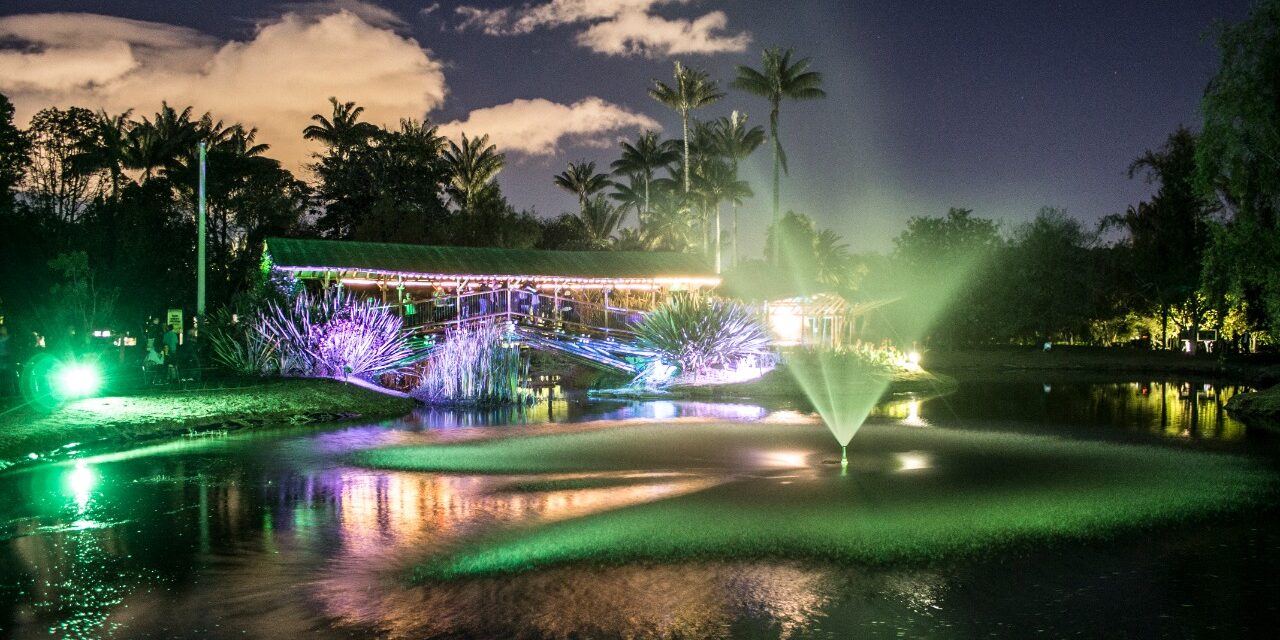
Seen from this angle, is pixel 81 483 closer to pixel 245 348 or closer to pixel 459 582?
pixel 459 582

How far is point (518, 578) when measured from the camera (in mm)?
8859

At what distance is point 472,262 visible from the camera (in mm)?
39875

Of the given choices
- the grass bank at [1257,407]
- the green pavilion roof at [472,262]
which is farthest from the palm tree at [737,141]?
the grass bank at [1257,407]

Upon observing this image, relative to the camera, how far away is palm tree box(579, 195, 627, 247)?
74812 mm

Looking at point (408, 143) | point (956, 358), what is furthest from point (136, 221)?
point (956, 358)

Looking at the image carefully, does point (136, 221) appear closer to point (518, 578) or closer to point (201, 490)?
point (201, 490)

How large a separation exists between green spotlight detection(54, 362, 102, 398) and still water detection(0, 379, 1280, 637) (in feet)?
22.7

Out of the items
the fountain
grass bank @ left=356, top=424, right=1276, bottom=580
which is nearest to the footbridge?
the fountain

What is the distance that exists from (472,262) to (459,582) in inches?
1256

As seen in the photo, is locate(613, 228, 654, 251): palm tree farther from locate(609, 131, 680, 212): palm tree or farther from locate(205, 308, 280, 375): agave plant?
locate(205, 308, 280, 375): agave plant

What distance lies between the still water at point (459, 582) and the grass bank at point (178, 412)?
330 cm

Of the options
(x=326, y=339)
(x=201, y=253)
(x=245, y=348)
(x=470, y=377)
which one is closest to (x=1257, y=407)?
(x=470, y=377)

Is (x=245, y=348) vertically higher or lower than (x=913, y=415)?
higher

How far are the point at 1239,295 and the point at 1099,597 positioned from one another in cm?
2374
